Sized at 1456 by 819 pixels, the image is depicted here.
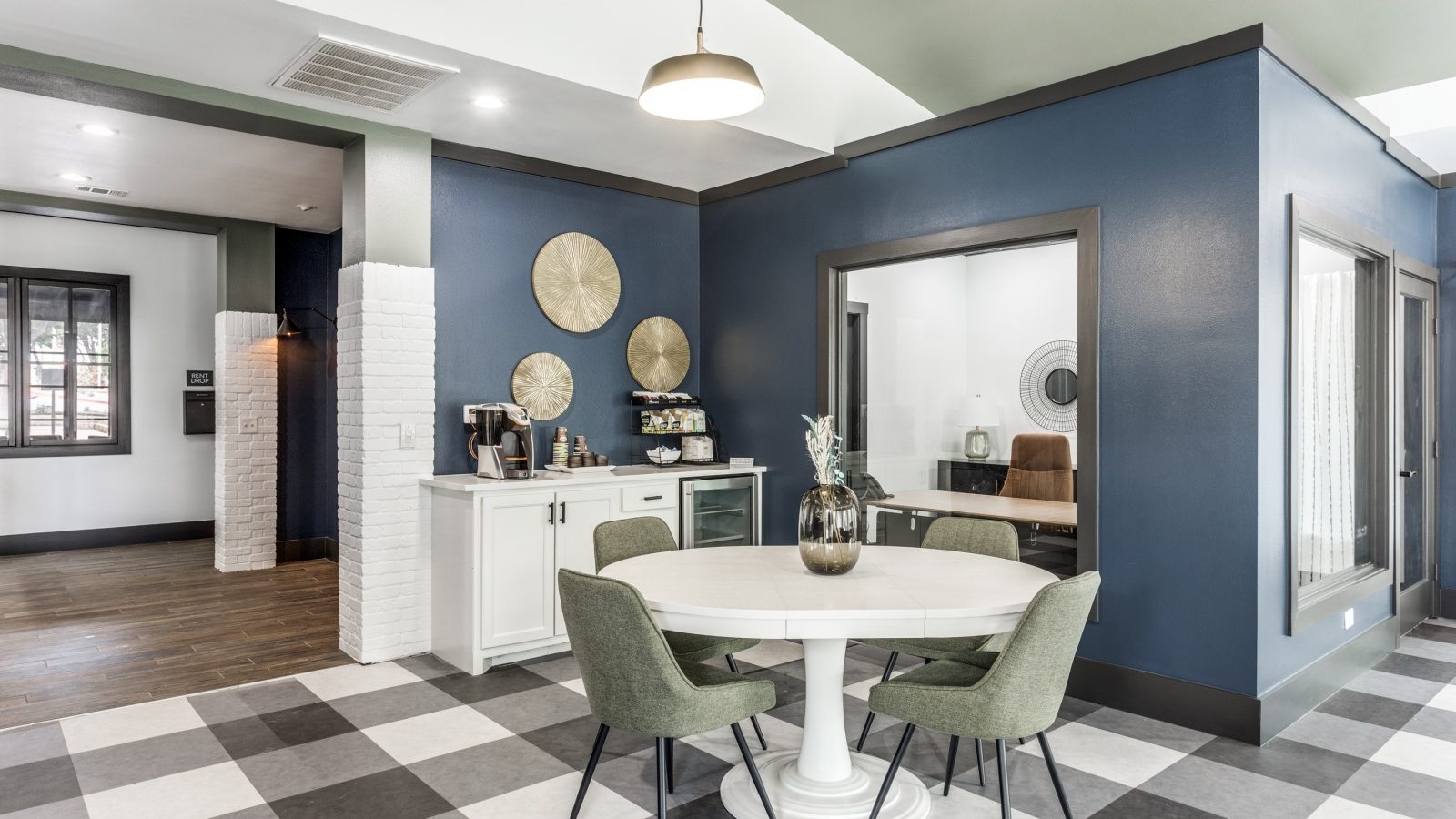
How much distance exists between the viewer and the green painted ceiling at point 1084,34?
12.7ft

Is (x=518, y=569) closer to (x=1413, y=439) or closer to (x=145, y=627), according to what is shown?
(x=145, y=627)

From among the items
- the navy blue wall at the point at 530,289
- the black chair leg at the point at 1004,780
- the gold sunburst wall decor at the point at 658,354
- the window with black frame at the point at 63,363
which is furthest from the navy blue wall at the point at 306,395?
the black chair leg at the point at 1004,780

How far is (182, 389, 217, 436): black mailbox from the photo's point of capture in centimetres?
752

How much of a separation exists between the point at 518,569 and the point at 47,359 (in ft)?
18.1

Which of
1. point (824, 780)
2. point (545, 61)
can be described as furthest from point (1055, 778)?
point (545, 61)

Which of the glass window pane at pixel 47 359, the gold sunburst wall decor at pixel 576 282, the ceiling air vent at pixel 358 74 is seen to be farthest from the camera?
the glass window pane at pixel 47 359

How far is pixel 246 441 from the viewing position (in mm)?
6789

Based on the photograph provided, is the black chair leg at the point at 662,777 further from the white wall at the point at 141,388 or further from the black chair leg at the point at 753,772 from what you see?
the white wall at the point at 141,388

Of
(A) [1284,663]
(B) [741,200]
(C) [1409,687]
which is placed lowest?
(C) [1409,687]

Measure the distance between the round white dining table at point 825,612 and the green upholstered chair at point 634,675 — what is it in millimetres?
173

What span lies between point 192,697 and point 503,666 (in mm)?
1332

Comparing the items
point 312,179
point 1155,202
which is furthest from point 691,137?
point 312,179

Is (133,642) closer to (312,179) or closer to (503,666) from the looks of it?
(503,666)

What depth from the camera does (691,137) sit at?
4.64m
